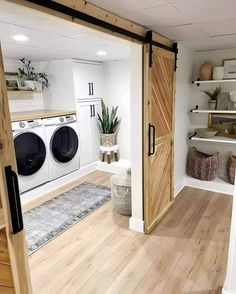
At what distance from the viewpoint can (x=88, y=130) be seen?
449 cm

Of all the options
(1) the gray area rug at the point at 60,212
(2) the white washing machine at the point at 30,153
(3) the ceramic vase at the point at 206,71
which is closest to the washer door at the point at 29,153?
(2) the white washing machine at the point at 30,153

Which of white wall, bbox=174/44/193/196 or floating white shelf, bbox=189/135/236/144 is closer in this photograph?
white wall, bbox=174/44/193/196

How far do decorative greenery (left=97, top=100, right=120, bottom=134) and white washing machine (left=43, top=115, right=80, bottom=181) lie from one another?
582mm

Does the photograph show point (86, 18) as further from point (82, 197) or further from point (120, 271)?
point (82, 197)

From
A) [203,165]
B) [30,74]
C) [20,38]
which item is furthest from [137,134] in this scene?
[30,74]

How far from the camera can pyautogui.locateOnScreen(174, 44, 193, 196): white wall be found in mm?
3256

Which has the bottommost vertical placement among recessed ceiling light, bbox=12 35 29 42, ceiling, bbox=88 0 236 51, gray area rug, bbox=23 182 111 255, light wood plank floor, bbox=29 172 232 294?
light wood plank floor, bbox=29 172 232 294

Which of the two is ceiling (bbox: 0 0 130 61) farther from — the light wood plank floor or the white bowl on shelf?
the light wood plank floor

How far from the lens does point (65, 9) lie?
54.6 inches

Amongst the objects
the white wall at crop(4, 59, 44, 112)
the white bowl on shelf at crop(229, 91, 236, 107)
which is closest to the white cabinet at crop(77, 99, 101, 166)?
the white wall at crop(4, 59, 44, 112)

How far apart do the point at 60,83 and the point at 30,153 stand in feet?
4.58

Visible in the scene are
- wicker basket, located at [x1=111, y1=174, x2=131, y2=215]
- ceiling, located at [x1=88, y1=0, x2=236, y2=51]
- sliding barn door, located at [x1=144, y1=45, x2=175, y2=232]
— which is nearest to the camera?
ceiling, located at [x1=88, y1=0, x2=236, y2=51]

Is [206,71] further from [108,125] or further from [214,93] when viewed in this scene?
[108,125]

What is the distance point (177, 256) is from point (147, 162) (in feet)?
3.09
